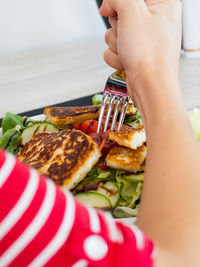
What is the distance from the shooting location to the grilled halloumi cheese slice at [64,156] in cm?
87

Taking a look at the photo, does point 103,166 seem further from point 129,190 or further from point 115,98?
point 115,98

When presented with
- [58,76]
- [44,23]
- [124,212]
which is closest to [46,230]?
[124,212]

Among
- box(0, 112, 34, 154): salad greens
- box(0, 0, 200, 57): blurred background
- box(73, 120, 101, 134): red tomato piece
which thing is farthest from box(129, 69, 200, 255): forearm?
box(0, 0, 200, 57): blurred background

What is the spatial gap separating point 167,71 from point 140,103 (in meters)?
0.08

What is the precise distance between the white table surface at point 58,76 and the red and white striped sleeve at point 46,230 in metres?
1.09

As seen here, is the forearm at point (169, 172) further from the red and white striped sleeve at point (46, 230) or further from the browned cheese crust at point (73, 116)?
the browned cheese crust at point (73, 116)

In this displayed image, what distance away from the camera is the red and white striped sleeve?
334mm

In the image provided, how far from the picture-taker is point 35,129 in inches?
46.3

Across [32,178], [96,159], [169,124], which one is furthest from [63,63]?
[32,178]

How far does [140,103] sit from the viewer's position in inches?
27.7

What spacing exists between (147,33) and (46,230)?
0.55 meters

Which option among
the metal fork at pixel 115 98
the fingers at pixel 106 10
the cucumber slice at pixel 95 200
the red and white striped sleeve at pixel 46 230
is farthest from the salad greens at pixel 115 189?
the red and white striped sleeve at pixel 46 230

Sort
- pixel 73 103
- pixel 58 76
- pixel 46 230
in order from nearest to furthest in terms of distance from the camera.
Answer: pixel 46 230 → pixel 73 103 → pixel 58 76

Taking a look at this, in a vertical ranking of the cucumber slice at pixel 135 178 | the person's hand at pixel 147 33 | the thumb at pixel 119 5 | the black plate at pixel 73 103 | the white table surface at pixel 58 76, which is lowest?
the white table surface at pixel 58 76
